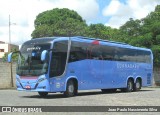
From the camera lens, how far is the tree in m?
67.7

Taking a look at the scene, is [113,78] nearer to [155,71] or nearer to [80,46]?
[80,46]

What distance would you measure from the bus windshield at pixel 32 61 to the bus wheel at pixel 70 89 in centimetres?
202

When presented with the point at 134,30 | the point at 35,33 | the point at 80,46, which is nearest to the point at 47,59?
the point at 80,46

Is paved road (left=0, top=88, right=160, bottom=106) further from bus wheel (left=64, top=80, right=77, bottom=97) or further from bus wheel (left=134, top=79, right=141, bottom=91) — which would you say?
bus wheel (left=134, top=79, right=141, bottom=91)

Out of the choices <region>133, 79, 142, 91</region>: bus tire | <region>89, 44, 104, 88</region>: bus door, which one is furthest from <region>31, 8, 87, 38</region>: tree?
<region>89, 44, 104, 88</region>: bus door

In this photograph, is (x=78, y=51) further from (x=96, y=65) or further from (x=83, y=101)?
(x=83, y=101)

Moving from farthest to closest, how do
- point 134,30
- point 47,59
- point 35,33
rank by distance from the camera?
point 35,33 → point 134,30 → point 47,59

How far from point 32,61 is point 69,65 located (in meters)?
2.12

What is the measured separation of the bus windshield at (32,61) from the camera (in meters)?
22.0

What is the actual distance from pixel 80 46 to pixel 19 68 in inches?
150

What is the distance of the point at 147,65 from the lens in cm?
3284

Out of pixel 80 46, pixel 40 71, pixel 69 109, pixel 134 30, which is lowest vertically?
pixel 69 109

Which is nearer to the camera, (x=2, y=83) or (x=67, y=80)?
(x=67, y=80)

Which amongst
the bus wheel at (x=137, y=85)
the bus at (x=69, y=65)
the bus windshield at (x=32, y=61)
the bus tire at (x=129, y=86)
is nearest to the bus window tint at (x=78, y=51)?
the bus at (x=69, y=65)
